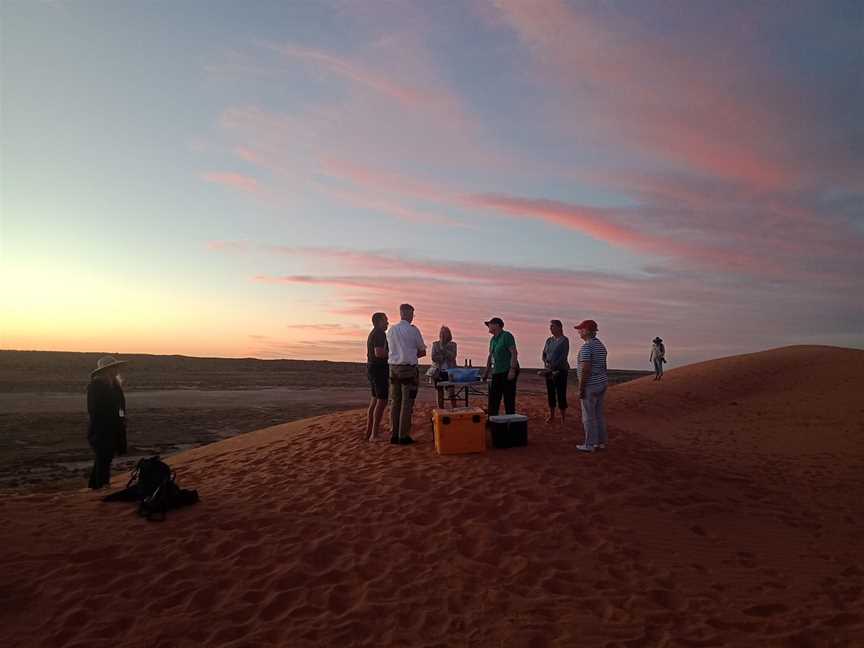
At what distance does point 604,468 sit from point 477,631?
4.54 meters

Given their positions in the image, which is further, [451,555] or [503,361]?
[503,361]

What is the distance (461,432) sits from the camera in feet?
32.0

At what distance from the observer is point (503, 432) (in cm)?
1002

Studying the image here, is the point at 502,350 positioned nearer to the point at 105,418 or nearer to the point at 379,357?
the point at 379,357

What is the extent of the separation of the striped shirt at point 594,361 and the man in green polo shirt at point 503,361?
147cm

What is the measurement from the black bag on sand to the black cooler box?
4742 mm

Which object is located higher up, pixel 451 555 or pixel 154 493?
pixel 154 493

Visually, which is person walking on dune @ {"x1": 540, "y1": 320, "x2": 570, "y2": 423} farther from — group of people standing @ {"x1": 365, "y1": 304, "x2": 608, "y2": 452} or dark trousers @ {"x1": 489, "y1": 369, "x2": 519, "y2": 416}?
dark trousers @ {"x1": 489, "y1": 369, "x2": 519, "y2": 416}

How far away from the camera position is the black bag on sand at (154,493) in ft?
24.8

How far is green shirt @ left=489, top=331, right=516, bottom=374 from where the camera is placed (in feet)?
34.5

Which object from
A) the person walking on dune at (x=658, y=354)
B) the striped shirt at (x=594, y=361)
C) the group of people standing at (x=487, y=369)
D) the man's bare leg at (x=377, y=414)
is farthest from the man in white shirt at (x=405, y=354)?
the person walking on dune at (x=658, y=354)

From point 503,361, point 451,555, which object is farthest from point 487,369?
point 451,555

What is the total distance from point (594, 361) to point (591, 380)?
0.30 m

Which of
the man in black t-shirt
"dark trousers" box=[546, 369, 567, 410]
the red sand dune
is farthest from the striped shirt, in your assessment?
the man in black t-shirt
